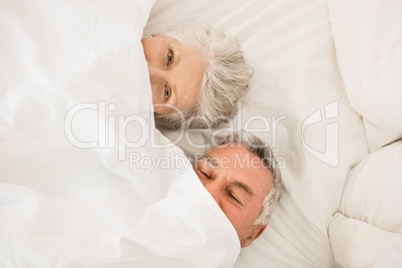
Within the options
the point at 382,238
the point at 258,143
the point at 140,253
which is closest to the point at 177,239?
the point at 140,253

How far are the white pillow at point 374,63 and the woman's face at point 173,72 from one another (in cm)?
49

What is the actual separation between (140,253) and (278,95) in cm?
69

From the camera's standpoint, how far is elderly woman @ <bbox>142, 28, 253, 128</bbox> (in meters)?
1.09

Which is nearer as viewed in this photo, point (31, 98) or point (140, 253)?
point (140, 253)

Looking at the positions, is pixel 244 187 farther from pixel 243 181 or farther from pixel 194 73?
pixel 194 73

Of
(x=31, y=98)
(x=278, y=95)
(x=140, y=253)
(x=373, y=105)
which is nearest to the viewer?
(x=140, y=253)

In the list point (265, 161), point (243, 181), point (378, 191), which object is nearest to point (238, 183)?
point (243, 181)

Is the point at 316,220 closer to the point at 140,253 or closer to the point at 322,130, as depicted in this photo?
the point at 322,130

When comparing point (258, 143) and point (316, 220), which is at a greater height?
point (258, 143)

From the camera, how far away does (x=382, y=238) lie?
103cm

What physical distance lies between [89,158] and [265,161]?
49 cm

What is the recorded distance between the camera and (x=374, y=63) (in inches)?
44.2

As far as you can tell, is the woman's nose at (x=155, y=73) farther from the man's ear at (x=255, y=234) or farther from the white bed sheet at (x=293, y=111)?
the man's ear at (x=255, y=234)

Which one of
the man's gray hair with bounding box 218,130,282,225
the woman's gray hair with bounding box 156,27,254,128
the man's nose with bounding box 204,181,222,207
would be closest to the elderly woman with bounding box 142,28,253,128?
the woman's gray hair with bounding box 156,27,254,128
